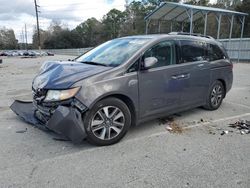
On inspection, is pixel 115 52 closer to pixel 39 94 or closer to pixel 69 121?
pixel 39 94

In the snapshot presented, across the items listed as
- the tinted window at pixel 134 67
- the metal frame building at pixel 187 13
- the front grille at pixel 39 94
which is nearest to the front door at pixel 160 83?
the tinted window at pixel 134 67

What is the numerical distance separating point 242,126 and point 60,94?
3340 mm

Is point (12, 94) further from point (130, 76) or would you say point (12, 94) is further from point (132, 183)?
point (132, 183)

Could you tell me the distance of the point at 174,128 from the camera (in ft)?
15.4

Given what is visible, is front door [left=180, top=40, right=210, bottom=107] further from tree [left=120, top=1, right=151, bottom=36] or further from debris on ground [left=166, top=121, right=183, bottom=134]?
tree [left=120, top=1, right=151, bottom=36]

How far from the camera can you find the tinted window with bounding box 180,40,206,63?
4975 millimetres

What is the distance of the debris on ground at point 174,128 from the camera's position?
4.56 metres

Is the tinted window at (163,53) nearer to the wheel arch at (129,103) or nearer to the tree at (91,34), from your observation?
the wheel arch at (129,103)

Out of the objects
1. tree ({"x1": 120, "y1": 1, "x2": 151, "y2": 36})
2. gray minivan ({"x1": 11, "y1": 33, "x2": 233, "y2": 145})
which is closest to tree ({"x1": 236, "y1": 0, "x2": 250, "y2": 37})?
tree ({"x1": 120, "y1": 1, "x2": 151, "y2": 36})

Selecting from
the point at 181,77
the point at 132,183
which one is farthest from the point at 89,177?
the point at 181,77

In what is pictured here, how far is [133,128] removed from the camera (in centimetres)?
473

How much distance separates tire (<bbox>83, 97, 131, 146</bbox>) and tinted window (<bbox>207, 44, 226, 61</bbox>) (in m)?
2.60

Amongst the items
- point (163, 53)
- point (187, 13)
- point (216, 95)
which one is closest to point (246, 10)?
point (187, 13)

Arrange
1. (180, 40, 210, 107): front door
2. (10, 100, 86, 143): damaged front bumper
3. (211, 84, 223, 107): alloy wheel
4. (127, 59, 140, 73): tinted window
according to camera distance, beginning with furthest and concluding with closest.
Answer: (211, 84, 223, 107): alloy wheel < (180, 40, 210, 107): front door < (127, 59, 140, 73): tinted window < (10, 100, 86, 143): damaged front bumper
